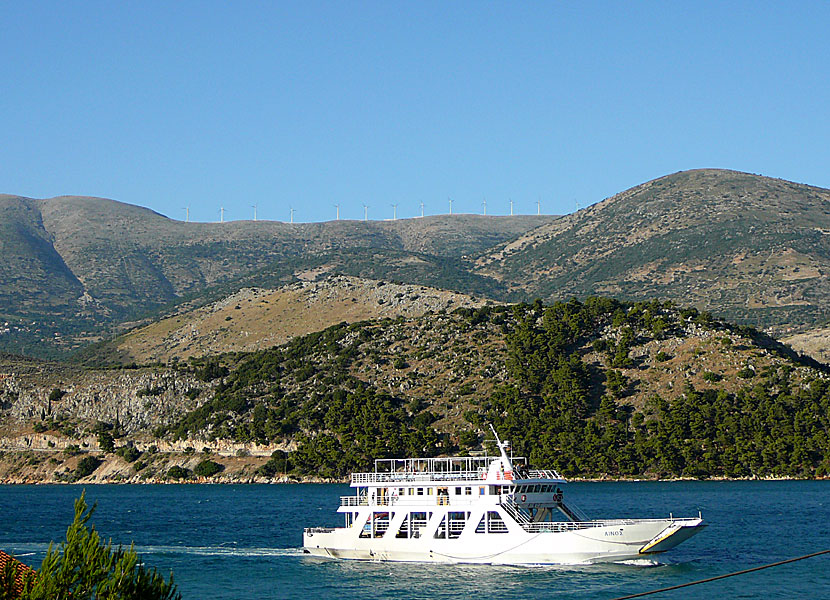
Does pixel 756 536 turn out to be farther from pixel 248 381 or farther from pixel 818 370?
pixel 248 381

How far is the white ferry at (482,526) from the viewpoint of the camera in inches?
2445

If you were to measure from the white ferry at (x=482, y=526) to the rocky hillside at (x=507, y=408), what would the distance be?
86650 mm

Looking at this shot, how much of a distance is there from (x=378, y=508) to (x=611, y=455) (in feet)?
296

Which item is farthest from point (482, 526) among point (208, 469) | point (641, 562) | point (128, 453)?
point (128, 453)

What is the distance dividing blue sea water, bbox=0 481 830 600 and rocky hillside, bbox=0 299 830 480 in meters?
13.3

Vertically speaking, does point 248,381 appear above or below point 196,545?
above

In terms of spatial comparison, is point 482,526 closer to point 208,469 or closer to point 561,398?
point 561,398

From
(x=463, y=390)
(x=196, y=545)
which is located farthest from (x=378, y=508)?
(x=463, y=390)

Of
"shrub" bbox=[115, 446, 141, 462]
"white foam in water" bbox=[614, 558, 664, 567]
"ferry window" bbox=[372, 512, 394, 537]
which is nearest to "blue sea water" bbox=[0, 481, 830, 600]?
"white foam in water" bbox=[614, 558, 664, 567]

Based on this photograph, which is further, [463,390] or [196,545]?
[463,390]

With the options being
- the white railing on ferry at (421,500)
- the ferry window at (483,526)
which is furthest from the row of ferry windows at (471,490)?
the ferry window at (483,526)

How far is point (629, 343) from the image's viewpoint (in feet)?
577

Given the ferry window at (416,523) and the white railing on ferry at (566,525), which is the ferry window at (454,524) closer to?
the ferry window at (416,523)

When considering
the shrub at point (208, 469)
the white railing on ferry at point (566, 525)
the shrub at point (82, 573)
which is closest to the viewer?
the shrub at point (82, 573)
